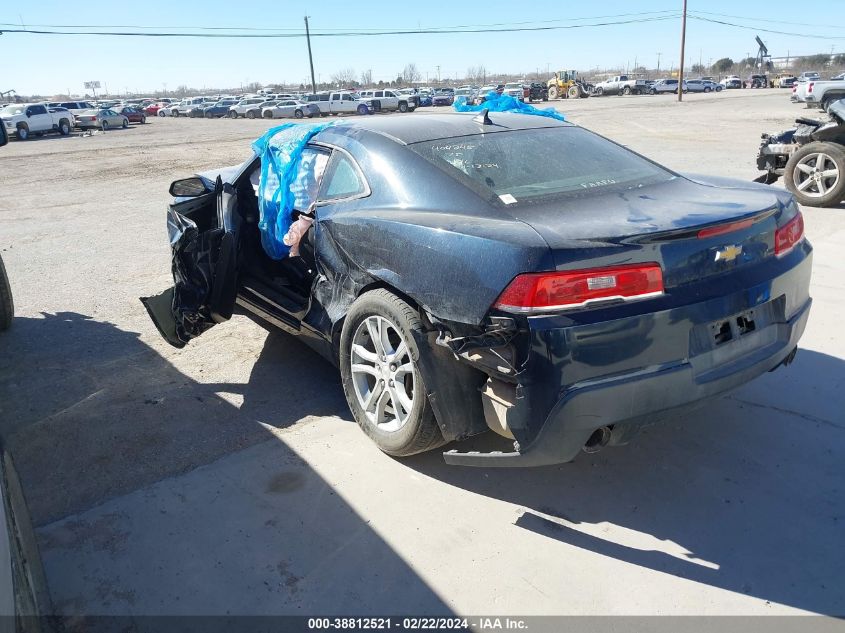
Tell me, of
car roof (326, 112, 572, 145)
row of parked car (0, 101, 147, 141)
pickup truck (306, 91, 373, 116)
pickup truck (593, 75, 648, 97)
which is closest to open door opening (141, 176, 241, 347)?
car roof (326, 112, 572, 145)

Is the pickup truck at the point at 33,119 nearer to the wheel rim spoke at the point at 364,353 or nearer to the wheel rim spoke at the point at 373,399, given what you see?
the wheel rim spoke at the point at 364,353

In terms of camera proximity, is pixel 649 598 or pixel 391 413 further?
pixel 391 413

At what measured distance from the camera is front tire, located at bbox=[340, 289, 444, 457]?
315 centimetres

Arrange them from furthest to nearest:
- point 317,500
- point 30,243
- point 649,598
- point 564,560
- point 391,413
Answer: point 30,243 < point 391,413 < point 317,500 < point 564,560 < point 649,598

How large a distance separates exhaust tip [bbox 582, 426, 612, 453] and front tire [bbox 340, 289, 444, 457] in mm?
750

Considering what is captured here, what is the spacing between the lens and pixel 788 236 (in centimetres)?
318

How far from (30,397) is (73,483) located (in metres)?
1.24

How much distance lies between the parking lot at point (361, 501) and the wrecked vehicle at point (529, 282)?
0.37 meters


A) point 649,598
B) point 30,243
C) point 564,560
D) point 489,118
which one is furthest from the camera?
point 30,243

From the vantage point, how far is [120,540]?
2.97 meters

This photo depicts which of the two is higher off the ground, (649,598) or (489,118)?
(489,118)

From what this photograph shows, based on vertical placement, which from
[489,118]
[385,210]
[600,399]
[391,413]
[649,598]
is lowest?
[649,598]

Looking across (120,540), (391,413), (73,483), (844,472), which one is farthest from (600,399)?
(73,483)

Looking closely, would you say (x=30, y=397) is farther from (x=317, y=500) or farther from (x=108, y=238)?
(x=108, y=238)
